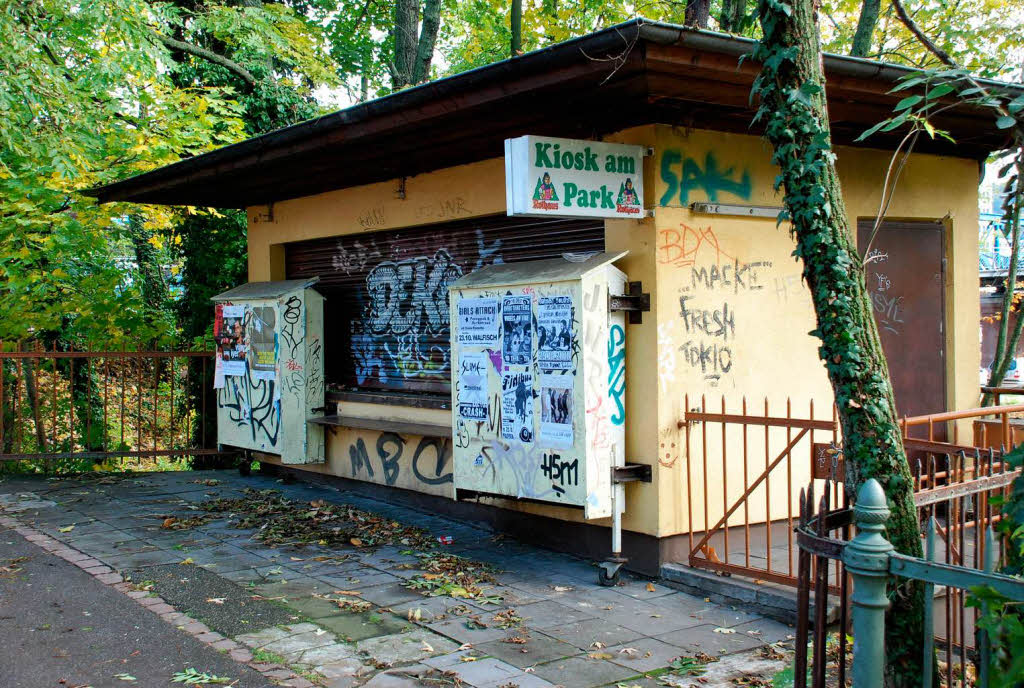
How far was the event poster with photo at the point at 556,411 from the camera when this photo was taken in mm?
6539

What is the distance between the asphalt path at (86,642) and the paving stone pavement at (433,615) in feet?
0.57

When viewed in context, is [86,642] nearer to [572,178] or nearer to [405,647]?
[405,647]

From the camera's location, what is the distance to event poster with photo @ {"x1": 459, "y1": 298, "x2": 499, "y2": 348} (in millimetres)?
7102

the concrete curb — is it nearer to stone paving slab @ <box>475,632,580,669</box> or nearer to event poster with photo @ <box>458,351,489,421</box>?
stone paving slab @ <box>475,632,580,669</box>

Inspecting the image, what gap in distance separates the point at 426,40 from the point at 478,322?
37.5 ft

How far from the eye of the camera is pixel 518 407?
6918mm

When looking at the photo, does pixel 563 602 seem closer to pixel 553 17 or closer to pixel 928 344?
pixel 928 344

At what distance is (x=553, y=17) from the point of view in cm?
1745

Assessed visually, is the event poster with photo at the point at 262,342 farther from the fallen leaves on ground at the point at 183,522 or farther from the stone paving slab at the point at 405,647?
the stone paving slab at the point at 405,647

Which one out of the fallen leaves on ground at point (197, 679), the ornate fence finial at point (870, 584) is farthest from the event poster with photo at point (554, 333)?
the ornate fence finial at point (870, 584)

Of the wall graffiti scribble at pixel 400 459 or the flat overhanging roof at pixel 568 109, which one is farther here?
the wall graffiti scribble at pixel 400 459

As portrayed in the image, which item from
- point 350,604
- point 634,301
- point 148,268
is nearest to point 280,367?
point 350,604

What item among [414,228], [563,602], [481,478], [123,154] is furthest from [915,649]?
[123,154]

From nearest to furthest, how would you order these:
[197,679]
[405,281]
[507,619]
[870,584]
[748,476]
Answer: [870,584]
[197,679]
[507,619]
[748,476]
[405,281]
